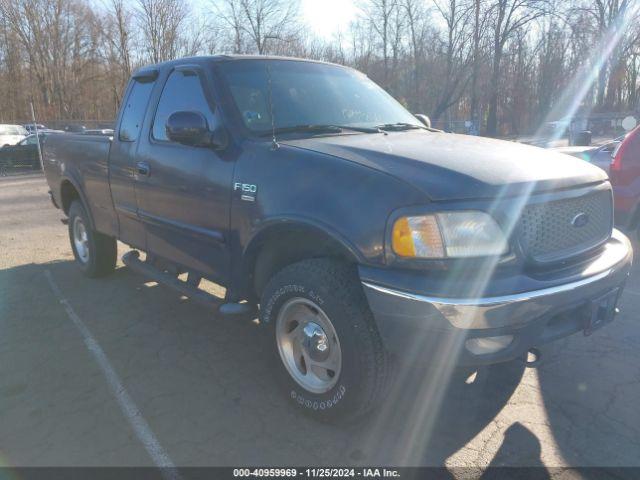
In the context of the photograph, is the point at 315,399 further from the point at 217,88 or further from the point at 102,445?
the point at 217,88

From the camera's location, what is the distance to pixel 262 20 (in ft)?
120

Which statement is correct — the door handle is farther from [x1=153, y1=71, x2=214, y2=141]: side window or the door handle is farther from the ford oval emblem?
the ford oval emblem

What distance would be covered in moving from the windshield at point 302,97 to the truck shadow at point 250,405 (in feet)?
4.81

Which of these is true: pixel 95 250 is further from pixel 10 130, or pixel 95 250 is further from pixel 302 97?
pixel 10 130

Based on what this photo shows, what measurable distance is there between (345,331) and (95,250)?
3.98m

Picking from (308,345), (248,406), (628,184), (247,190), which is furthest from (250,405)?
(628,184)

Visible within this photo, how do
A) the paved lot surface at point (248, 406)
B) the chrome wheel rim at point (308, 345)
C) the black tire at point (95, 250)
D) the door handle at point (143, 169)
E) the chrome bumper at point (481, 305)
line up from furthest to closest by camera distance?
the black tire at point (95, 250)
the door handle at point (143, 169)
the chrome wheel rim at point (308, 345)
the paved lot surface at point (248, 406)
the chrome bumper at point (481, 305)

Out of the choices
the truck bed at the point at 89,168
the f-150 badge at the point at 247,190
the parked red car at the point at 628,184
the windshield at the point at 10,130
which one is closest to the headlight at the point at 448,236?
the f-150 badge at the point at 247,190

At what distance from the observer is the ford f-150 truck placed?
7.71ft

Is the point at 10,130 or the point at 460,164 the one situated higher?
the point at 460,164

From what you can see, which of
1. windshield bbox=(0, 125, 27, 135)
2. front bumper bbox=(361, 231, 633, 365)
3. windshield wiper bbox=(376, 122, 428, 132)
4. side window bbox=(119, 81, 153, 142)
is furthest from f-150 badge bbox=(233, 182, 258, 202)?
windshield bbox=(0, 125, 27, 135)

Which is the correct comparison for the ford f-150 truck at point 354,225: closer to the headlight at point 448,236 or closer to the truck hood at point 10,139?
the headlight at point 448,236

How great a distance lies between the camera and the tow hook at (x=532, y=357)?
275 centimetres

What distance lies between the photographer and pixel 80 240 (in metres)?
5.98
